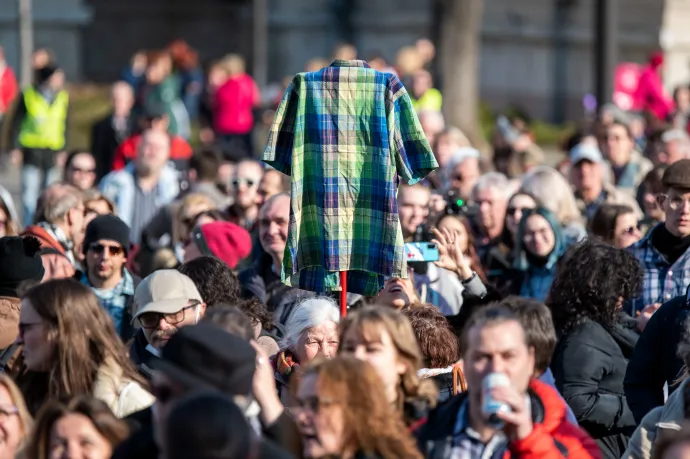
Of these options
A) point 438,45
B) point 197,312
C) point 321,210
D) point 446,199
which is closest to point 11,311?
point 197,312

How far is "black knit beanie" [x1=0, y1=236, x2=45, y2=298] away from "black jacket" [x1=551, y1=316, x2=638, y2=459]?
2.59m

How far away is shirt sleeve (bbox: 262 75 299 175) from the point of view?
7.60 meters

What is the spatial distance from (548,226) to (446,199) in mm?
1421

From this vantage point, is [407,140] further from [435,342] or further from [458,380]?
[458,380]

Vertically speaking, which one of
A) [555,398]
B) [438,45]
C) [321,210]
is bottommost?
[555,398]

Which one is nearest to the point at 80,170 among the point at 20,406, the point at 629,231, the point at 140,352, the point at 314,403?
Answer: the point at 629,231

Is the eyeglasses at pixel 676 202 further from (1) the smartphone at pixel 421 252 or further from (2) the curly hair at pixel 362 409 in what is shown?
(2) the curly hair at pixel 362 409

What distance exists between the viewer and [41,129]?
17781mm

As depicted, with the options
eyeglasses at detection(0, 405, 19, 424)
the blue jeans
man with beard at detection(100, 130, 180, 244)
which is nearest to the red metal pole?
eyeglasses at detection(0, 405, 19, 424)

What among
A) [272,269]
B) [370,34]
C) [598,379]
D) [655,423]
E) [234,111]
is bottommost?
[598,379]

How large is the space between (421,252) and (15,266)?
207 cm

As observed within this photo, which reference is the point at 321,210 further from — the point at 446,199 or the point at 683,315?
the point at 446,199

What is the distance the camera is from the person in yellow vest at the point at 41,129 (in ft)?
57.9

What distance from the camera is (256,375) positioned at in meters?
5.34
